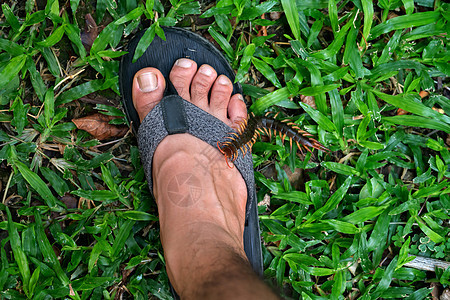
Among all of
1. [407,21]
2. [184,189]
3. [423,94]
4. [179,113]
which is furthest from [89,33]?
[423,94]

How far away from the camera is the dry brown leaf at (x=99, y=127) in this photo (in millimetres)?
2736

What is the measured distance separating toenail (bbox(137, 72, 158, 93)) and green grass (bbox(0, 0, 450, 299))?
17cm

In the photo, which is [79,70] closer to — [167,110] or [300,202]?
[167,110]

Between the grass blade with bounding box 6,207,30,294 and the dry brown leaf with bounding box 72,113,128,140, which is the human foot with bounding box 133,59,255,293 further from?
the grass blade with bounding box 6,207,30,294

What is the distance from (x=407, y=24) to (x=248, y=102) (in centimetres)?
125

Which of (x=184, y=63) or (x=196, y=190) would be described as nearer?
(x=196, y=190)

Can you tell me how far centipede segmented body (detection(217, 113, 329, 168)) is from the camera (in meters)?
2.61

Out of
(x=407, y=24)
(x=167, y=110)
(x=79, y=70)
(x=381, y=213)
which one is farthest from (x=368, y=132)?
(x=79, y=70)

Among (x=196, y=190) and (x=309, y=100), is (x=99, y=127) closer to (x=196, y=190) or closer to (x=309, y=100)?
(x=196, y=190)

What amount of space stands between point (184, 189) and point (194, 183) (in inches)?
3.2

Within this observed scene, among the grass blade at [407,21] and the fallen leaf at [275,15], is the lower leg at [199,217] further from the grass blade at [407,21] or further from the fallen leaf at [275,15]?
the grass blade at [407,21]

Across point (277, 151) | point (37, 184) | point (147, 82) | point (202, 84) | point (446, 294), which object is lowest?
point (446, 294)

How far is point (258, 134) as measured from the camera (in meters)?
2.81

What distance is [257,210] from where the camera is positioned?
9.42 ft
